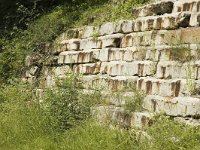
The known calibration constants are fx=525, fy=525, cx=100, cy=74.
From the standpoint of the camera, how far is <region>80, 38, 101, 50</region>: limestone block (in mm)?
10847

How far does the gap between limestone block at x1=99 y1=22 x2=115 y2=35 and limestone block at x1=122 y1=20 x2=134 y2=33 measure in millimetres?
405

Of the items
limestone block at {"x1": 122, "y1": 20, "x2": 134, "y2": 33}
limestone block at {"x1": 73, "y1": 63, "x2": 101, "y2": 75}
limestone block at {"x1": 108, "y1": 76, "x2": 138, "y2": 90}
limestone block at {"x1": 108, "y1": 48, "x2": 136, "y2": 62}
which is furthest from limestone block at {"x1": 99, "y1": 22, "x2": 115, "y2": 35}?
limestone block at {"x1": 108, "y1": 76, "x2": 138, "y2": 90}

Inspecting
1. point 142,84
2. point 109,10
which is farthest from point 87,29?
point 142,84

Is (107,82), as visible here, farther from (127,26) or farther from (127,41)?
(127,26)

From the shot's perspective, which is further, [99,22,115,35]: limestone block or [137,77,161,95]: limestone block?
[99,22,115,35]: limestone block

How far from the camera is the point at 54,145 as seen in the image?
893 centimetres

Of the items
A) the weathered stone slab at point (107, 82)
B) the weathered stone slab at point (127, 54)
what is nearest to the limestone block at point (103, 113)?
the weathered stone slab at point (107, 82)

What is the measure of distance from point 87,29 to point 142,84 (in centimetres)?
332

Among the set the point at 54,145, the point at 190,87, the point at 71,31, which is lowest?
the point at 54,145

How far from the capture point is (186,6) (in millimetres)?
8797

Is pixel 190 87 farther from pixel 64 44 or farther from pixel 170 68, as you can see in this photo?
pixel 64 44

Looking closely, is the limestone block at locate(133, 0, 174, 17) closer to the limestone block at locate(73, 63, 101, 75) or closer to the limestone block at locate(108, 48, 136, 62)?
the limestone block at locate(108, 48, 136, 62)

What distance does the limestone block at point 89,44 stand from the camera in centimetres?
1085

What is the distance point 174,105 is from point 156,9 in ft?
8.24
